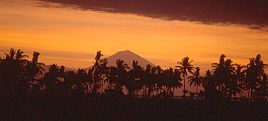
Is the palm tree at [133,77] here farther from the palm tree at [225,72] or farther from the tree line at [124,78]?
the palm tree at [225,72]

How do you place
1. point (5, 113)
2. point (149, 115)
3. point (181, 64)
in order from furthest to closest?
point (181, 64)
point (149, 115)
point (5, 113)

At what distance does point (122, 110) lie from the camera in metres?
74.6

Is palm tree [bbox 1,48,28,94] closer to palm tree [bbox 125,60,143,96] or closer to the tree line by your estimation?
the tree line

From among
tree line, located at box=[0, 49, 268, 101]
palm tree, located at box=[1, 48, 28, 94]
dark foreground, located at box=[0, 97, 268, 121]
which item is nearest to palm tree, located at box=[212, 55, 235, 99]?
tree line, located at box=[0, 49, 268, 101]

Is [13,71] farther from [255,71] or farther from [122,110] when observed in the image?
[255,71]

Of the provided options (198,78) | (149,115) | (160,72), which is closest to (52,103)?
(149,115)

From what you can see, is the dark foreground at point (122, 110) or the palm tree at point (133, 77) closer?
the dark foreground at point (122, 110)

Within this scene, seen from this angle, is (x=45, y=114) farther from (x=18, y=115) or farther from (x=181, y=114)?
(x=181, y=114)

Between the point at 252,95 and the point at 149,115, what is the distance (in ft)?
144

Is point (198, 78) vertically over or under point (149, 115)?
over

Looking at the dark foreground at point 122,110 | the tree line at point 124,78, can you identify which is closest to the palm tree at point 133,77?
the tree line at point 124,78

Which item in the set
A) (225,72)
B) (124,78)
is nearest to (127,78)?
(124,78)

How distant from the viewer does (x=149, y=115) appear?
235 ft

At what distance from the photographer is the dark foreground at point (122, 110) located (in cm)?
6731
